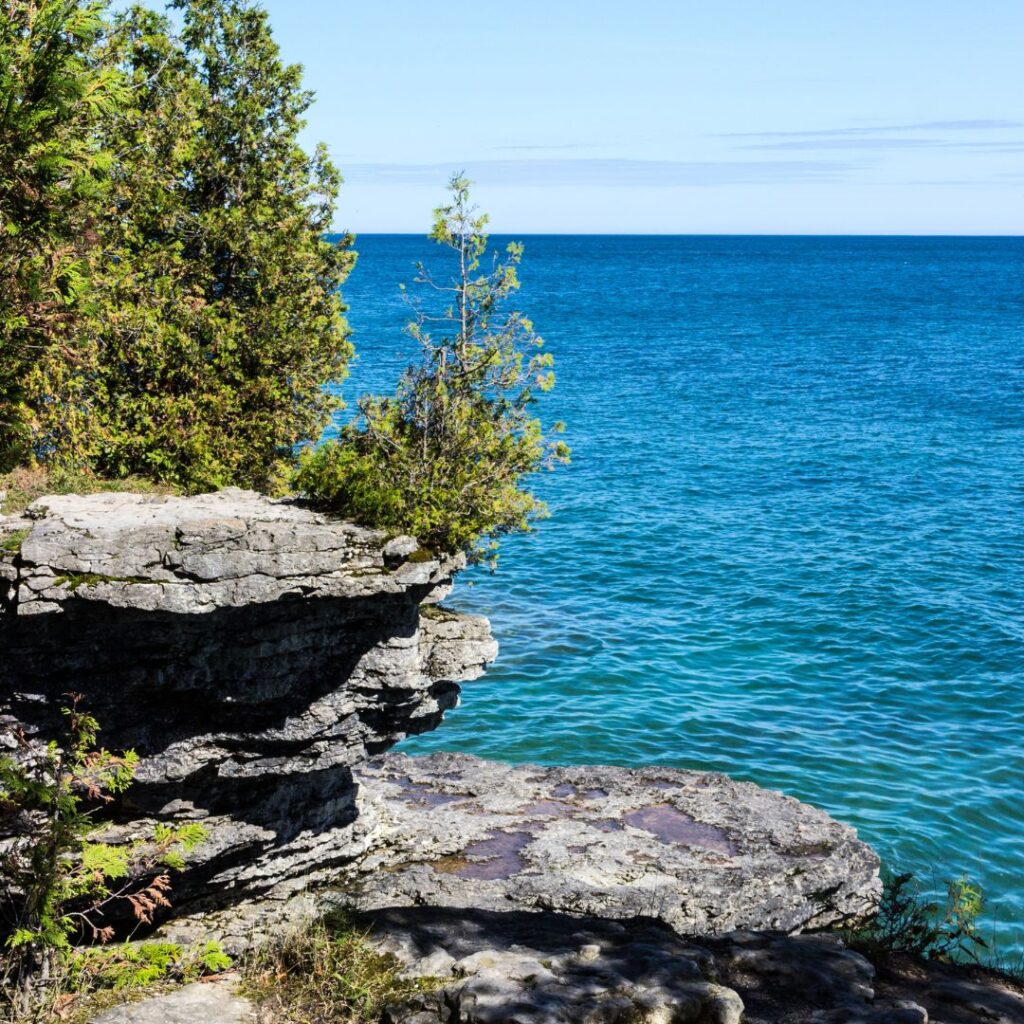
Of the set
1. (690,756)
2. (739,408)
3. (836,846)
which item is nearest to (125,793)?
(836,846)

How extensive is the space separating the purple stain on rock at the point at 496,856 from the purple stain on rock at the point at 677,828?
2.41 metres

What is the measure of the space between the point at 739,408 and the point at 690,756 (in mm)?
45214

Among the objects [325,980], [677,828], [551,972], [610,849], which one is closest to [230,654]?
[325,980]

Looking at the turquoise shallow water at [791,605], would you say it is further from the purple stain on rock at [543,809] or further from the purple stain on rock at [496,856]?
the purple stain on rock at [496,856]

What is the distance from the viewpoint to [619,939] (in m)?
13.7

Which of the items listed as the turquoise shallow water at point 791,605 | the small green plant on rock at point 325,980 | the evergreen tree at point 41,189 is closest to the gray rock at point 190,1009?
the small green plant on rock at point 325,980

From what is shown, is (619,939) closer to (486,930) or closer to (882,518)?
(486,930)

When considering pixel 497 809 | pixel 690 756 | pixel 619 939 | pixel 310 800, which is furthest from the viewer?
pixel 690 756

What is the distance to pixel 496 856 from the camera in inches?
704

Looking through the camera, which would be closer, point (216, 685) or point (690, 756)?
point (216, 685)

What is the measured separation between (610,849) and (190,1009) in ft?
29.9

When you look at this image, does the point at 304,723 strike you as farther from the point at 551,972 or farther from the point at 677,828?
the point at 677,828

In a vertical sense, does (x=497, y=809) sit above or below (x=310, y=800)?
below

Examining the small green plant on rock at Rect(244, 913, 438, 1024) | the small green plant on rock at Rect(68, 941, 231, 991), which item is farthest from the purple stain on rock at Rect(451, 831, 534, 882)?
the small green plant on rock at Rect(68, 941, 231, 991)
